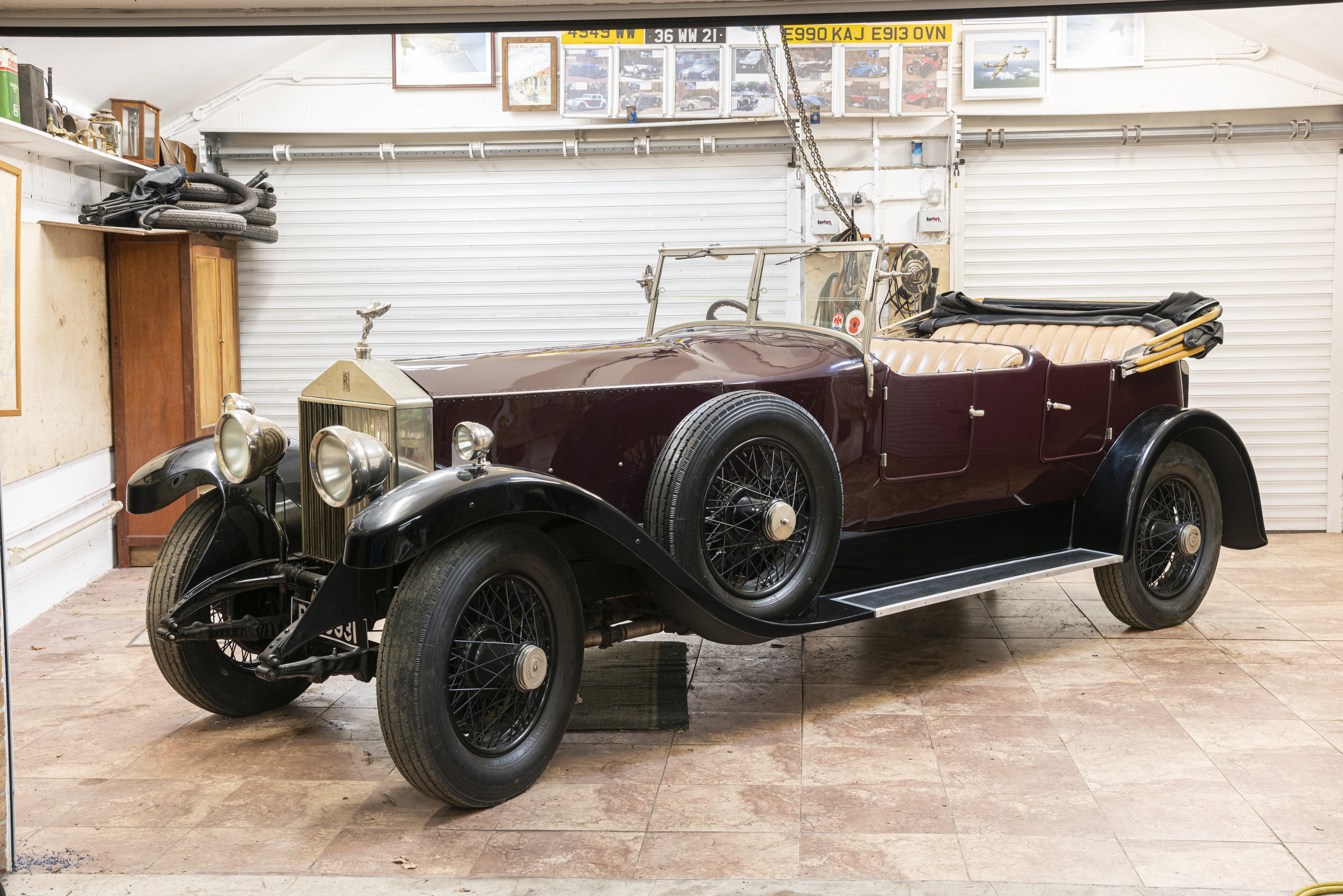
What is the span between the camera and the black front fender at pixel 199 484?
3.87 metres

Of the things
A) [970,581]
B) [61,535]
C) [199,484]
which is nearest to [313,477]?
[199,484]

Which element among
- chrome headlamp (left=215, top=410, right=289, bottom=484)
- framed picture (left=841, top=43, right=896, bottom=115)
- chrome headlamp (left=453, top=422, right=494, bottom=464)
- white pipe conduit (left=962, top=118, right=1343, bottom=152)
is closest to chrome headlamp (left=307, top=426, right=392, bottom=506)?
chrome headlamp (left=453, top=422, right=494, bottom=464)

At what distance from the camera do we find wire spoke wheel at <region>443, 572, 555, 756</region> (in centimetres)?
315

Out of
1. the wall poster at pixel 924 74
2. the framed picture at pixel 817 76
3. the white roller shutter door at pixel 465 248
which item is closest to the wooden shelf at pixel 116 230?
the white roller shutter door at pixel 465 248

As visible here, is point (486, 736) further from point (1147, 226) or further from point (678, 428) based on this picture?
point (1147, 226)

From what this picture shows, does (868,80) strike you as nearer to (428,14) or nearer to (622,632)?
(622,632)

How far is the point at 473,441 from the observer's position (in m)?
3.15

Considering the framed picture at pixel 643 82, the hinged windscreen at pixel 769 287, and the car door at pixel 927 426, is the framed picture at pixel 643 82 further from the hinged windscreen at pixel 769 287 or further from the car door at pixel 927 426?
the car door at pixel 927 426

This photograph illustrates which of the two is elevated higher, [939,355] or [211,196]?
[211,196]

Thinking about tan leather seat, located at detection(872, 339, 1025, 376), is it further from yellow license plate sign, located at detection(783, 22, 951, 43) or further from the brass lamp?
the brass lamp

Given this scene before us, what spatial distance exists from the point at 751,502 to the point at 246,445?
1.60 metres

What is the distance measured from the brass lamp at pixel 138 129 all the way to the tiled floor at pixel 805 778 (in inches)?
119

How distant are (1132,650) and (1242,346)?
3.73 metres

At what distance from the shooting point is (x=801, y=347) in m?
4.28
